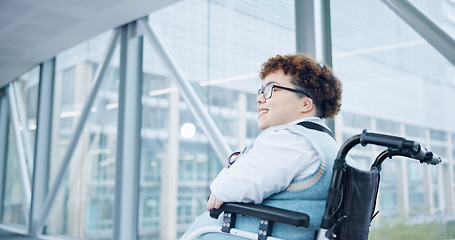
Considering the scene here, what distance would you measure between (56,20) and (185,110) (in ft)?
5.22

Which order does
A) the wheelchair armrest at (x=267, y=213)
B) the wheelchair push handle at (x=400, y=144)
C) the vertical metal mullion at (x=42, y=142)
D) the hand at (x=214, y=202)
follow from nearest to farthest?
the wheelchair push handle at (x=400, y=144)
the wheelchair armrest at (x=267, y=213)
the hand at (x=214, y=202)
the vertical metal mullion at (x=42, y=142)

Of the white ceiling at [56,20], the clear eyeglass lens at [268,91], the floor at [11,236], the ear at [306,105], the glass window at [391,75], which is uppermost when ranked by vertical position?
the white ceiling at [56,20]

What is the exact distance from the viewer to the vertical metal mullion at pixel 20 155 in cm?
565

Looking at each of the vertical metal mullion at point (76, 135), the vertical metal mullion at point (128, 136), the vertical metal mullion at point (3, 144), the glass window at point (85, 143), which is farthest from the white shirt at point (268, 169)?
the vertical metal mullion at point (3, 144)

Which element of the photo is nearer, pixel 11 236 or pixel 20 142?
pixel 11 236

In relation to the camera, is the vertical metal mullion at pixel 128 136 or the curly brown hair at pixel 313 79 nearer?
the curly brown hair at pixel 313 79

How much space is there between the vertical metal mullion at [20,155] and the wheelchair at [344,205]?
17.0 feet

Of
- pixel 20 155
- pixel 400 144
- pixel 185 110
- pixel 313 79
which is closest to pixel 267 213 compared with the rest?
pixel 400 144

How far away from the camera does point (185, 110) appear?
3518 mm

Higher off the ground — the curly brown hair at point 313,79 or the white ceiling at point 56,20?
the white ceiling at point 56,20

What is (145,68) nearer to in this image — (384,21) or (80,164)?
(80,164)

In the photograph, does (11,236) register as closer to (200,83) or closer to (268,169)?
(200,83)

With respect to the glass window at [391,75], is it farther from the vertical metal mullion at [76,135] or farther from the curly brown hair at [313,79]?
the vertical metal mullion at [76,135]

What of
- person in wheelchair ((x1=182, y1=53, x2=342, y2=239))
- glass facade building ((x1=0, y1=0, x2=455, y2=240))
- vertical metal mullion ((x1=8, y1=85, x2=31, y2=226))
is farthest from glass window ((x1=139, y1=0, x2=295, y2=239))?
vertical metal mullion ((x1=8, y1=85, x2=31, y2=226))
